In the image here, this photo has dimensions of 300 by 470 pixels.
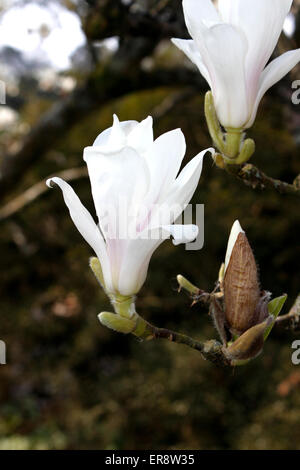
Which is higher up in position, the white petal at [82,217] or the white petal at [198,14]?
the white petal at [198,14]

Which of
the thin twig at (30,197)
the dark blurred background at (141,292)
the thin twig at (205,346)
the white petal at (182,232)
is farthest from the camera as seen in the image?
the thin twig at (30,197)

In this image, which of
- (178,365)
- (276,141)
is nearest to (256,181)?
(178,365)

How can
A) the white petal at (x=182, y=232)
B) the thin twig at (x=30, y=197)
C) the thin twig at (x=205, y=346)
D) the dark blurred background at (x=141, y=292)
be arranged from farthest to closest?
the thin twig at (x=30, y=197) < the dark blurred background at (x=141, y=292) < the thin twig at (x=205, y=346) < the white petal at (x=182, y=232)

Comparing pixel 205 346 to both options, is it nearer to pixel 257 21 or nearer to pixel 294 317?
pixel 294 317

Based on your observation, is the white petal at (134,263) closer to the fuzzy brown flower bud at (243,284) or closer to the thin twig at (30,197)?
the fuzzy brown flower bud at (243,284)

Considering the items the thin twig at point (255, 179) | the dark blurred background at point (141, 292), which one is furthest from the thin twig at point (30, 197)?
the thin twig at point (255, 179)

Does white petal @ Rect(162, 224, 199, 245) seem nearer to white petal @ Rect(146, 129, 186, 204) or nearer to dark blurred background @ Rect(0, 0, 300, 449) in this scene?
white petal @ Rect(146, 129, 186, 204)
